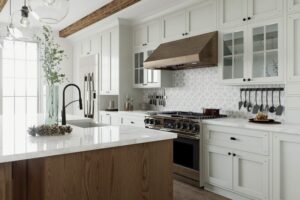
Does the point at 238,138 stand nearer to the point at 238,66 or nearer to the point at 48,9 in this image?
the point at 238,66

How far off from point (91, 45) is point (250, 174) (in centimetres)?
463

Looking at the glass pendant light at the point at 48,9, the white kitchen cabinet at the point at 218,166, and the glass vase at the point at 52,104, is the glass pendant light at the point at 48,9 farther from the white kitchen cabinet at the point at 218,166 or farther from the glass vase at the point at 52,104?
the white kitchen cabinet at the point at 218,166

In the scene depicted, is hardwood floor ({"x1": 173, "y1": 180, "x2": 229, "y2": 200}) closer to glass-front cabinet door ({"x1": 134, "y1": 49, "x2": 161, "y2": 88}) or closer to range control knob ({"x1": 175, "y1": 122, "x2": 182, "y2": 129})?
range control knob ({"x1": 175, "y1": 122, "x2": 182, "y2": 129})

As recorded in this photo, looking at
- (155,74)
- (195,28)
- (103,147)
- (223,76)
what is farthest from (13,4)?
(103,147)

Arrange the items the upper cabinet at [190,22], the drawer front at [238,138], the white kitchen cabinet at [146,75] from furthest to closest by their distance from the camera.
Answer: the white kitchen cabinet at [146,75]
the upper cabinet at [190,22]
the drawer front at [238,138]

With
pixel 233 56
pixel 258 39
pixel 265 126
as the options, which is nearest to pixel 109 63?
pixel 233 56

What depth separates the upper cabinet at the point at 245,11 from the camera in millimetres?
3082

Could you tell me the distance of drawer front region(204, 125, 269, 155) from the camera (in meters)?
2.86

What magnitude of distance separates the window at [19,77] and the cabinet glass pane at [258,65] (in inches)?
198

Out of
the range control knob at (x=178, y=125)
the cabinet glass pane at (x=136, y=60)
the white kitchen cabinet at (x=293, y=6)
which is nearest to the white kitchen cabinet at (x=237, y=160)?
the range control knob at (x=178, y=125)

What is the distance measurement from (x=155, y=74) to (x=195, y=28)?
3.86 feet

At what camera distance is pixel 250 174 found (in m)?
3.02

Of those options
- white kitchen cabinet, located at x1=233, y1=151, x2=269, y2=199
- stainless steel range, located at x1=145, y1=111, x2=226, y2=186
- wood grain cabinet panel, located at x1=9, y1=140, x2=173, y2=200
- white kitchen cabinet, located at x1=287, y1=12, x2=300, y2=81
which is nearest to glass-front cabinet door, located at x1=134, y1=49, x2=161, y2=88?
stainless steel range, located at x1=145, y1=111, x2=226, y2=186

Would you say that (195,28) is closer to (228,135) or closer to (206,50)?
(206,50)
